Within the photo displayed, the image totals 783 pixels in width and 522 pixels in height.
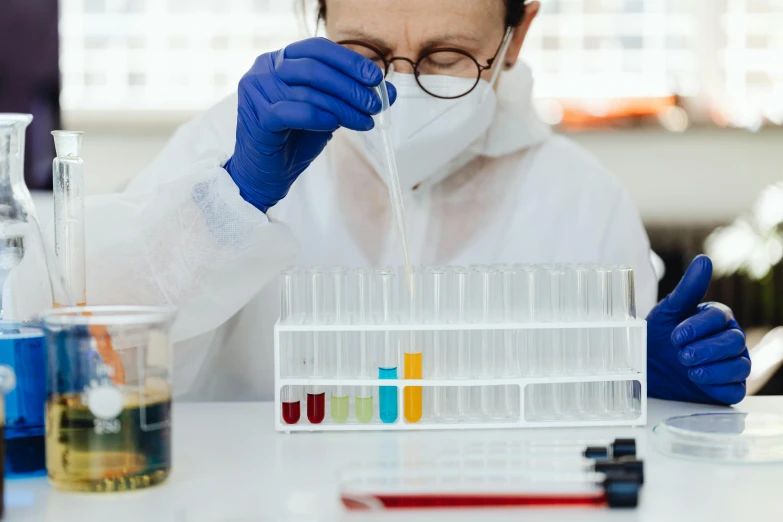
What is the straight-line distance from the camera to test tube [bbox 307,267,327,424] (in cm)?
113

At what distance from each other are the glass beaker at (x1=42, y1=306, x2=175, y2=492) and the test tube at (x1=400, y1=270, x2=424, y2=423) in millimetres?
358

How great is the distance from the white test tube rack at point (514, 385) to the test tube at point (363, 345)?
0.01 m

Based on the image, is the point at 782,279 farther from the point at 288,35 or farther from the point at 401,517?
the point at 401,517

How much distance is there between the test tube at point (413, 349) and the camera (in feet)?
3.69

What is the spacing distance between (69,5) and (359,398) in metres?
3.22

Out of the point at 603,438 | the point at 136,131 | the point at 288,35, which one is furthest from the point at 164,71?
the point at 603,438

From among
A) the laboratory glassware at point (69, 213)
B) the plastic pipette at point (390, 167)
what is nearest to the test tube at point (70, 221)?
the laboratory glassware at point (69, 213)

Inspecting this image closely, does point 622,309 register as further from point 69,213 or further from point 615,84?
point 615,84

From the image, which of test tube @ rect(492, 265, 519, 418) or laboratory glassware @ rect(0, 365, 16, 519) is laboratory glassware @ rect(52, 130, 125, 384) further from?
test tube @ rect(492, 265, 519, 418)

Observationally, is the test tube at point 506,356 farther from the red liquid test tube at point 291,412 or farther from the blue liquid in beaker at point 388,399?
the red liquid test tube at point 291,412

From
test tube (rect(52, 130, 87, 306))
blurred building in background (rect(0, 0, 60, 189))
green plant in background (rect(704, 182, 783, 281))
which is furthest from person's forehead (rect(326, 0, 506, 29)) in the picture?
blurred building in background (rect(0, 0, 60, 189))

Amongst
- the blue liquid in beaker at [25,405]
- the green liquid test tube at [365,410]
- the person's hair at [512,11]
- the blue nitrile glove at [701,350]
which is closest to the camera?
the blue liquid in beaker at [25,405]

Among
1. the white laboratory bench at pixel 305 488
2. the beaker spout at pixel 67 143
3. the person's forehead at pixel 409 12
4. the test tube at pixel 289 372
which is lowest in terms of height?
the white laboratory bench at pixel 305 488

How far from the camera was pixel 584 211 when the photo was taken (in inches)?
77.5
